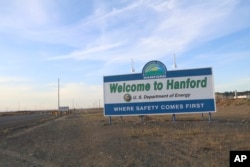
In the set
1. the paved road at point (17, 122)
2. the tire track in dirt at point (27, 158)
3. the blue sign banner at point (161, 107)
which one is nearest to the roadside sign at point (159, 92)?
the blue sign banner at point (161, 107)

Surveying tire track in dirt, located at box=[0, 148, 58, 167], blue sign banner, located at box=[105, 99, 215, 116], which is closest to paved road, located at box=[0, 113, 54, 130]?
blue sign banner, located at box=[105, 99, 215, 116]

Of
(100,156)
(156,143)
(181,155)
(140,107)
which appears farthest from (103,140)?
(140,107)

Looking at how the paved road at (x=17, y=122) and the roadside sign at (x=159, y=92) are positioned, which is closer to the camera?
the roadside sign at (x=159, y=92)

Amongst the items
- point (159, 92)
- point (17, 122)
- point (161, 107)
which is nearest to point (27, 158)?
point (161, 107)

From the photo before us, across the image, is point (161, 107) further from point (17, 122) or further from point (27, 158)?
point (17, 122)

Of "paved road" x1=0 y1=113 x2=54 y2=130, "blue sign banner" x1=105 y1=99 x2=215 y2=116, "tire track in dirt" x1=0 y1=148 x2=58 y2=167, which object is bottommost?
"tire track in dirt" x1=0 y1=148 x2=58 y2=167

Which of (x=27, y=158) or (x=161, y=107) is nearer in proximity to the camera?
(x=27, y=158)

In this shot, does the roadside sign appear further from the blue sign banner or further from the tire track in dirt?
the tire track in dirt

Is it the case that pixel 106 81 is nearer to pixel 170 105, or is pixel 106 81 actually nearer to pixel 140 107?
pixel 140 107

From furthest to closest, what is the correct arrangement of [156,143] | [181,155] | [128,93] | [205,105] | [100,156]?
[128,93], [205,105], [156,143], [100,156], [181,155]

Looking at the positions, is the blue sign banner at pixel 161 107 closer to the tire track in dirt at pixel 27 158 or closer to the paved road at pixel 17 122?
the tire track in dirt at pixel 27 158

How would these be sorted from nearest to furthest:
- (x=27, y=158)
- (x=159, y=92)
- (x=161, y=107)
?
(x=27, y=158) < (x=161, y=107) < (x=159, y=92)

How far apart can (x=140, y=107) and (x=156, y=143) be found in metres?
9.87

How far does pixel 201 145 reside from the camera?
13.0 meters
